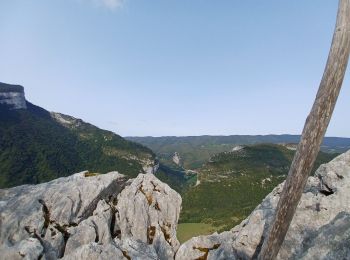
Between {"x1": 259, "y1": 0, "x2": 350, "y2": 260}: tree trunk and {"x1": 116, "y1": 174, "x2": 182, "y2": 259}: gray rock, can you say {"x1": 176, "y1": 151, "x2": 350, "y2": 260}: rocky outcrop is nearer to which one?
{"x1": 259, "y1": 0, "x2": 350, "y2": 260}: tree trunk

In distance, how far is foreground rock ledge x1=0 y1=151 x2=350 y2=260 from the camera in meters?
16.7

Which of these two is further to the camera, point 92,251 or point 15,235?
point 15,235

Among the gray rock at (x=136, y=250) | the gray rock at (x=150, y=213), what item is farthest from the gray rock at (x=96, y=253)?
the gray rock at (x=150, y=213)

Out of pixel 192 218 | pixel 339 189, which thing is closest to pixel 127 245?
pixel 339 189

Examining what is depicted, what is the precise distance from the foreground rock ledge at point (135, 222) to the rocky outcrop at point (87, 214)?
4.4 inches

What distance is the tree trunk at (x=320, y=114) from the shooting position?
7.17 m

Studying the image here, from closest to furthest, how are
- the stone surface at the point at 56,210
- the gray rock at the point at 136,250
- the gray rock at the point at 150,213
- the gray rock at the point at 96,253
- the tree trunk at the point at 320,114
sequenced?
the tree trunk at the point at 320,114 → the gray rock at the point at 96,253 → the gray rock at the point at 136,250 → the stone surface at the point at 56,210 → the gray rock at the point at 150,213

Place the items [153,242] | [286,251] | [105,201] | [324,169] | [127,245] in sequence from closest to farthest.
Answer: [286,251] < [324,169] < [127,245] < [153,242] < [105,201]

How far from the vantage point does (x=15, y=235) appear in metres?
43.7

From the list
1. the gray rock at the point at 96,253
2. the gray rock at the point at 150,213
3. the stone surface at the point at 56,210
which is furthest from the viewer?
the gray rock at the point at 150,213

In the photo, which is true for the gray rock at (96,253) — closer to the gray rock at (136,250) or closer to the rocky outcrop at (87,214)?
the gray rock at (136,250)

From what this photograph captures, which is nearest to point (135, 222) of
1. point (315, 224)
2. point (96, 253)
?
point (96, 253)

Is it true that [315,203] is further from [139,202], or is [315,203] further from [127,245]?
[139,202]

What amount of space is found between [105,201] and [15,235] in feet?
42.7
